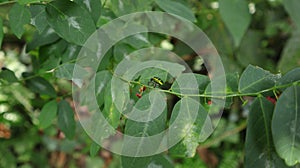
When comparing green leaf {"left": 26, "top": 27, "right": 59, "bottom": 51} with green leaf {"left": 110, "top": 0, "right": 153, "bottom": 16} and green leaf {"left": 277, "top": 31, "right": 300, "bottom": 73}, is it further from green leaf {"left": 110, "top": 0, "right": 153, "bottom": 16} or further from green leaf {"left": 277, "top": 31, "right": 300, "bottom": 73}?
green leaf {"left": 277, "top": 31, "right": 300, "bottom": 73}

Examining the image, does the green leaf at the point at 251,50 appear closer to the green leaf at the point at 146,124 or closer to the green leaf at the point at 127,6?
the green leaf at the point at 127,6

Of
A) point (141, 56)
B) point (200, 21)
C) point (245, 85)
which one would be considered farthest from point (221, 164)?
point (245, 85)

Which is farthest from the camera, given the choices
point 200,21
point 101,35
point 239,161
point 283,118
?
point 239,161

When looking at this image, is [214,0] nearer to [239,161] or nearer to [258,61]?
[258,61]

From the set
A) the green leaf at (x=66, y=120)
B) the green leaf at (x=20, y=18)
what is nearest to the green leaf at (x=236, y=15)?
the green leaf at (x=20, y=18)

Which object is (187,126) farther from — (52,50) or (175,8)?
(52,50)
